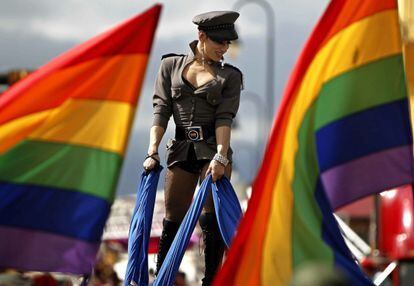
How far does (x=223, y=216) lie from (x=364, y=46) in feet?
5.75

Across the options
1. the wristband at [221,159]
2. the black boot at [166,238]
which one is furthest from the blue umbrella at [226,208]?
the black boot at [166,238]

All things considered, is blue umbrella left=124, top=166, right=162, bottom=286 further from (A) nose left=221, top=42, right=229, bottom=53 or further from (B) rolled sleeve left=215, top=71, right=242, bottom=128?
(A) nose left=221, top=42, right=229, bottom=53

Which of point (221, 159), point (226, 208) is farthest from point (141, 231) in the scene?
point (221, 159)

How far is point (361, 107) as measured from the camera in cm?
956

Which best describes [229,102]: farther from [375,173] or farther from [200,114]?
[375,173]

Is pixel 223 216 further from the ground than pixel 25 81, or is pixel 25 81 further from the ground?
pixel 25 81

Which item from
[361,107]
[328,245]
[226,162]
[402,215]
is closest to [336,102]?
[361,107]

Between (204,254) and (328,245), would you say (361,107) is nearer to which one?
(328,245)

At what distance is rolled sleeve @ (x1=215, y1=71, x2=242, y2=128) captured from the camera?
440 inches

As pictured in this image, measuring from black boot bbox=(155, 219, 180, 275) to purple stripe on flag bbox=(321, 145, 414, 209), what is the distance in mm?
2179

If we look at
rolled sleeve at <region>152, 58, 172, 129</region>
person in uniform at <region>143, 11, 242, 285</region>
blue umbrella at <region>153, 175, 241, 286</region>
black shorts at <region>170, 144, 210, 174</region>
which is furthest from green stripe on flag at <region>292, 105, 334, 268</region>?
rolled sleeve at <region>152, 58, 172, 129</region>

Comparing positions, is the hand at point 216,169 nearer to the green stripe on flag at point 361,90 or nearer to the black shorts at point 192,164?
the black shorts at point 192,164

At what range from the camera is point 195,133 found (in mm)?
11242

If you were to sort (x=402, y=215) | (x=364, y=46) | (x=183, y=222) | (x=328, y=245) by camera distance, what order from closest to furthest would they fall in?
(x=328, y=245) → (x=364, y=46) → (x=183, y=222) → (x=402, y=215)
